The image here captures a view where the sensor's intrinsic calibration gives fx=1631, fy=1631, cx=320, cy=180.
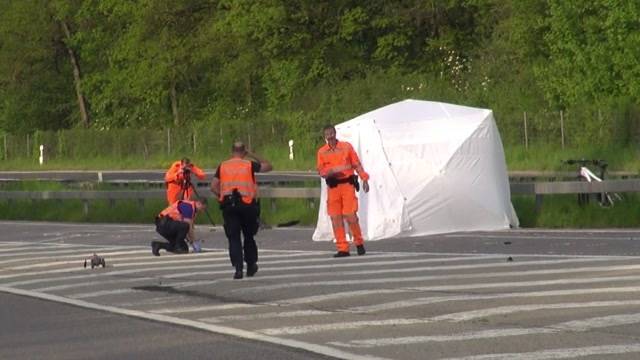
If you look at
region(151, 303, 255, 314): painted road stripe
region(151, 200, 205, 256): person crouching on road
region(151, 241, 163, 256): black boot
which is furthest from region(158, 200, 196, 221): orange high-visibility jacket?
region(151, 303, 255, 314): painted road stripe

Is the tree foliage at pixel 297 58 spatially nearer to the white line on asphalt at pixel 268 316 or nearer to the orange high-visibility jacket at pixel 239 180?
the orange high-visibility jacket at pixel 239 180

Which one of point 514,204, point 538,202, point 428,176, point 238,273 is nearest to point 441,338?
point 238,273

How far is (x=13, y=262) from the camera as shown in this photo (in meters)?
23.6

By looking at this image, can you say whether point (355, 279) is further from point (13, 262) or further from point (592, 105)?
point (592, 105)

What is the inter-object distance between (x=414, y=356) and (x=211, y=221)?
20360 mm

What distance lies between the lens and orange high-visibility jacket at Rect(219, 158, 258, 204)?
18.5 meters

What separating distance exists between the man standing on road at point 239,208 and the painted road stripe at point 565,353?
741cm

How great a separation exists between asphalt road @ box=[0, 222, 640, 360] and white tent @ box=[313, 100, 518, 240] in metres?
0.67

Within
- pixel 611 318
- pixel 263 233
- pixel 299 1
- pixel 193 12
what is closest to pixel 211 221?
pixel 263 233

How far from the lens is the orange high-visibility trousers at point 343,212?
2089 centimetres

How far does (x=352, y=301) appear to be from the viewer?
15391mm

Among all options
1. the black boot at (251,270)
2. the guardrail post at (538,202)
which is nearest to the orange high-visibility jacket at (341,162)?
the black boot at (251,270)

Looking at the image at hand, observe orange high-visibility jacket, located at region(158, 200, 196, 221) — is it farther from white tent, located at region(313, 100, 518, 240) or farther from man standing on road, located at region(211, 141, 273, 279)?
man standing on road, located at region(211, 141, 273, 279)

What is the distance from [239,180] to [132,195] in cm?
1703
